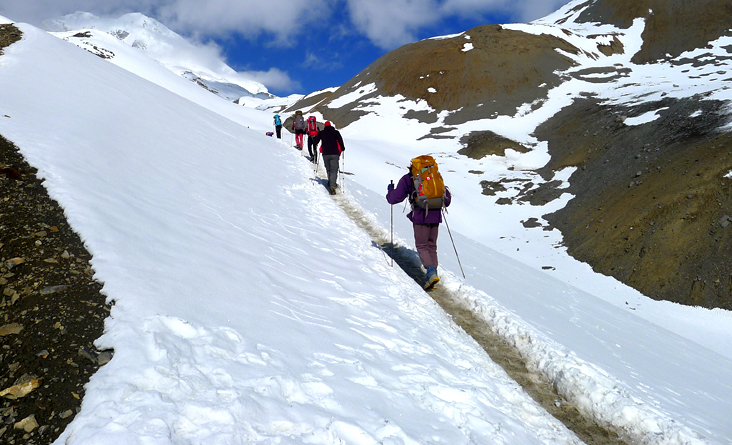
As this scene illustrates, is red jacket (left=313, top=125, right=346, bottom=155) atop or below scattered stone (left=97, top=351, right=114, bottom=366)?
atop

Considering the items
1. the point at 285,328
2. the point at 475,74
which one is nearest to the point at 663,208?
the point at 285,328

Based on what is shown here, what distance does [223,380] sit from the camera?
3205 millimetres

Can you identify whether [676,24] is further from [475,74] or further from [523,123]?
[523,123]

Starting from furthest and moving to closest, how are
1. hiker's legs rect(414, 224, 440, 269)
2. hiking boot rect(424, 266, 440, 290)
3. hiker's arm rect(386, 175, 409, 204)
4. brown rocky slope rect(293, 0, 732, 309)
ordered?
brown rocky slope rect(293, 0, 732, 309) < hiker's arm rect(386, 175, 409, 204) < hiker's legs rect(414, 224, 440, 269) < hiking boot rect(424, 266, 440, 290)

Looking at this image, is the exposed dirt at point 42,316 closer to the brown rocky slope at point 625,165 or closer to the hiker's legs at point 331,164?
the hiker's legs at point 331,164

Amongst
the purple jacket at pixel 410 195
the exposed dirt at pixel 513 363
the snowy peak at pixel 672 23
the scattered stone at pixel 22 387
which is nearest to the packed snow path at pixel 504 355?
the exposed dirt at pixel 513 363

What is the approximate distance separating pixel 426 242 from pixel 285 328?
176 inches

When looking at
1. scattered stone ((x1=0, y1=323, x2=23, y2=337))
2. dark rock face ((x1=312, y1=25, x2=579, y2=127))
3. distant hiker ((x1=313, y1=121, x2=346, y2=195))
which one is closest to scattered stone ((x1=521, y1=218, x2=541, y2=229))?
distant hiker ((x1=313, y1=121, x2=346, y2=195))

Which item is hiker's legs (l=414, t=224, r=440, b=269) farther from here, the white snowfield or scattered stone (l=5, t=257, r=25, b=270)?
scattered stone (l=5, t=257, r=25, b=270)

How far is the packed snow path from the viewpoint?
15.5 ft

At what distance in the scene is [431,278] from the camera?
8.01 m

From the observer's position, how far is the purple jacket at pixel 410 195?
805cm

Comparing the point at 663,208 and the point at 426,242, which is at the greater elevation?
the point at 663,208

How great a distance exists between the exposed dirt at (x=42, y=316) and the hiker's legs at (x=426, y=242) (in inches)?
228
